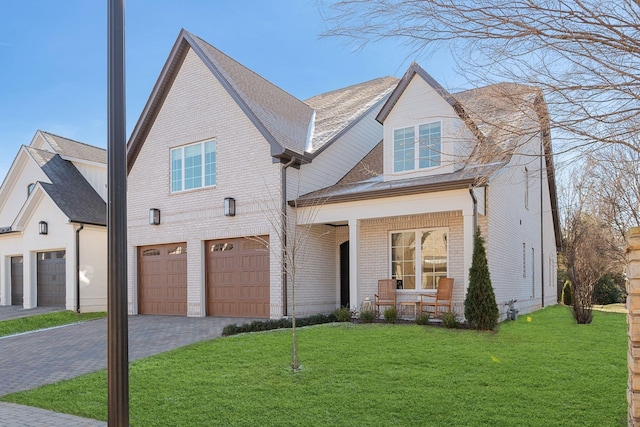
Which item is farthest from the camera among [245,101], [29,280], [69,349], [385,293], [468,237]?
[29,280]

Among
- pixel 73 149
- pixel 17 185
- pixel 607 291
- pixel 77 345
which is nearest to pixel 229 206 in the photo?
pixel 77 345

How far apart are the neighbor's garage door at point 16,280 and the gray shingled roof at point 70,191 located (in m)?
4.26

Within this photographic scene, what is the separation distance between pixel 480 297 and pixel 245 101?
9.01 m

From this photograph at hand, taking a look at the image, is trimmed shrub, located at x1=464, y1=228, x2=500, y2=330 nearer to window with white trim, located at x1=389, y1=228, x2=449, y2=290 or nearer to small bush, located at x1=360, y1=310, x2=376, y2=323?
window with white trim, located at x1=389, y1=228, x2=449, y2=290

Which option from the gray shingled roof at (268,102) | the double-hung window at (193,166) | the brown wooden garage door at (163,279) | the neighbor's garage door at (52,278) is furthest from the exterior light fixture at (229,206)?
the neighbor's garage door at (52,278)

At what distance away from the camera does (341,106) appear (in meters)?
20.4

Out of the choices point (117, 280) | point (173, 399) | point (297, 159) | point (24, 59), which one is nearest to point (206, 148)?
point (297, 159)

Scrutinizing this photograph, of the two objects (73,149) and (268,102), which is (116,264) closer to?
(268,102)

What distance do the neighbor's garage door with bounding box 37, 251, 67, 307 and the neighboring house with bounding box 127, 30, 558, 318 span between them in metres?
4.28

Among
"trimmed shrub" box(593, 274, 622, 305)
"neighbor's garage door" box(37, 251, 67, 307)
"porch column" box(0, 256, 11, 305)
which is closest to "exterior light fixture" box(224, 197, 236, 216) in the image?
"neighbor's garage door" box(37, 251, 67, 307)

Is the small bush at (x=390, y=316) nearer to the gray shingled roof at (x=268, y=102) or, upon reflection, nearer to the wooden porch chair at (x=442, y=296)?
the wooden porch chair at (x=442, y=296)

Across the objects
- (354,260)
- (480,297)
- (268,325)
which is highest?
(354,260)

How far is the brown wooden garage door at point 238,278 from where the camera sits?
15.2m

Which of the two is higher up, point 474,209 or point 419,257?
point 474,209
